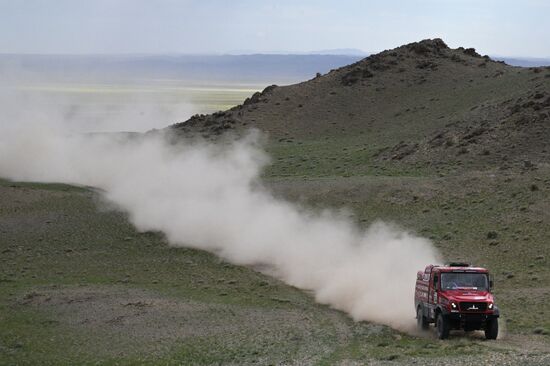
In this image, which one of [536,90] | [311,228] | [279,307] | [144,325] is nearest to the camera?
[144,325]

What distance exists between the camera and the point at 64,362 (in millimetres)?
32156

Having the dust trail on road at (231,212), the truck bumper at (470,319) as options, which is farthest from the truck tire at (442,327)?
the dust trail on road at (231,212)

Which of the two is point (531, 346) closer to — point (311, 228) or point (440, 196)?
point (311, 228)

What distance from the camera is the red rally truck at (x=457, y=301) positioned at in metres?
31.0

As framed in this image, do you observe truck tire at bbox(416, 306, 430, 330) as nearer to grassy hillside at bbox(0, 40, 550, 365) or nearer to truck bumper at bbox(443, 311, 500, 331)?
grassy hillside at bbox(0, 40, 550, 365)

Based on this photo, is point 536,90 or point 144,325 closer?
point 144,325

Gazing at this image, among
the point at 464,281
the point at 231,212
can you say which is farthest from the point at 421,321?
the point at 231,212

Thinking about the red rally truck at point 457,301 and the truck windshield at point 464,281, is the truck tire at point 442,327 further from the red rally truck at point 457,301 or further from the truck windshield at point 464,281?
the truck windshield at point 464,281

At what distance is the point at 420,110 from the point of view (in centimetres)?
9794

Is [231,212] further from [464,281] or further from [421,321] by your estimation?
[464,281]

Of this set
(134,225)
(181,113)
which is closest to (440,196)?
(134,225)

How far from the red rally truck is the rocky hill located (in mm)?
34306

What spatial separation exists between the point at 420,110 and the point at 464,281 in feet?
220

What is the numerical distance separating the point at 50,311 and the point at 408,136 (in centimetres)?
5239
